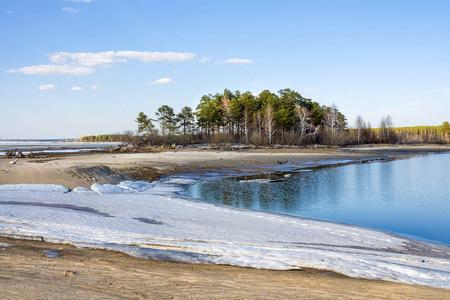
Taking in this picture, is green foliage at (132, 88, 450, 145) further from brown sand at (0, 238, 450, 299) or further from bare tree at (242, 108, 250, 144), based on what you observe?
brown sand at (0, 238, 450, 299)

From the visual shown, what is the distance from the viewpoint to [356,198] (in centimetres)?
1700

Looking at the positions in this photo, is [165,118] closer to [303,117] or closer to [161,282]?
[303,117]

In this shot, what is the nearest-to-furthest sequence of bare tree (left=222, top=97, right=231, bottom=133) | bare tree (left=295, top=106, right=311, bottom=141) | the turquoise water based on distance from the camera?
the turquoise water → bare tree (left=222, top=97, right=231, bottom=133) → bare tree (left=295, top=106, right=311, bottom=141)

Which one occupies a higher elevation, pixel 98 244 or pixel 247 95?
pixel 247 95

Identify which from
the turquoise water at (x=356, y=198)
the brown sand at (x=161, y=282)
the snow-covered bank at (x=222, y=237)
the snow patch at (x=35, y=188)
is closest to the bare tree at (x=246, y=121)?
the turquoise water at (x=356, y=198)

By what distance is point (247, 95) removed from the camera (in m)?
78.6

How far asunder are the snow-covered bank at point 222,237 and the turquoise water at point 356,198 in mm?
2019

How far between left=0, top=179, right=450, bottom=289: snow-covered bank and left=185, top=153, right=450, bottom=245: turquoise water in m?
2.02

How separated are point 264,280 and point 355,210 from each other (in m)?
9.56

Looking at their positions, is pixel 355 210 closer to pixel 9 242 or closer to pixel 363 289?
pixel 363 289

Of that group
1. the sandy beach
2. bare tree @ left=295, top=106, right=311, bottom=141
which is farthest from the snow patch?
bare tree @ left=295, top=106, right=311, bottom=141

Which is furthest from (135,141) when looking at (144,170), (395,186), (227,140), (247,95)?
(395,186)

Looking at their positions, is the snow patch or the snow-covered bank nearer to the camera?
the snow-covered bank

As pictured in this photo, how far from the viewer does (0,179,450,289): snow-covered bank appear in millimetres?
7035
